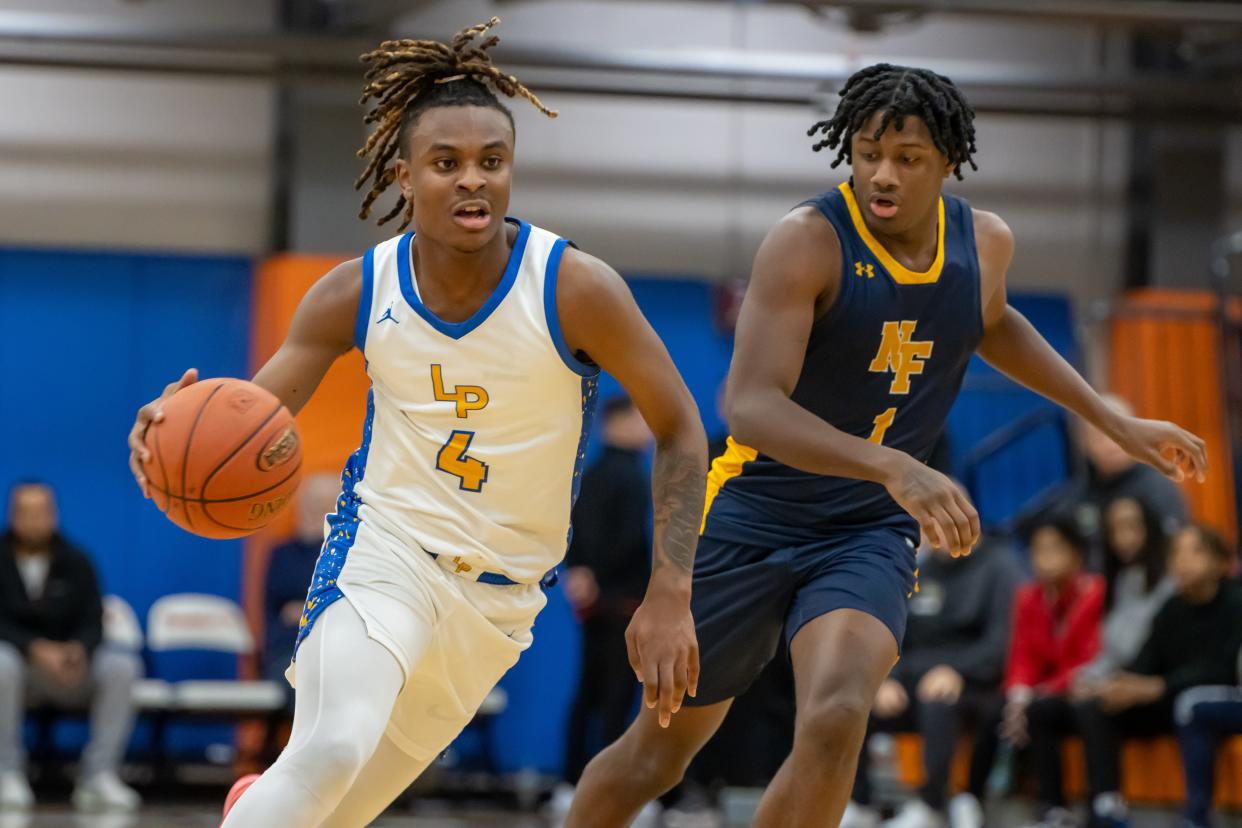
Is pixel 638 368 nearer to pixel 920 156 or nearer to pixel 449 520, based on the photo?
pixel 449 520

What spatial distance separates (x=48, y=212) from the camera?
12469 mm

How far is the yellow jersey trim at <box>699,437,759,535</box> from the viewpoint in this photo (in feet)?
15.9

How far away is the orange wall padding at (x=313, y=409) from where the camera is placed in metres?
11.9

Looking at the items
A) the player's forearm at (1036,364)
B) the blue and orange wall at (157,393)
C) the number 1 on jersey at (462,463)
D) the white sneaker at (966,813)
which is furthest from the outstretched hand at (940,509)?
the blue and orange wall at (157,393)

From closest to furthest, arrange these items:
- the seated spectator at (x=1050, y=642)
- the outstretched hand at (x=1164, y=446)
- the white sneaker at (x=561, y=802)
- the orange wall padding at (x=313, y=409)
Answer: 1. the outstretched hand at (x=1164, y=446)
2. the seated spectator at (x=1050, y=642)
3. the white sneaker at (x=561, y=802)
4. the orange wall padding at (x=313, y=409)

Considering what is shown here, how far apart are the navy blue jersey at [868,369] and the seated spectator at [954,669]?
15.7 ft

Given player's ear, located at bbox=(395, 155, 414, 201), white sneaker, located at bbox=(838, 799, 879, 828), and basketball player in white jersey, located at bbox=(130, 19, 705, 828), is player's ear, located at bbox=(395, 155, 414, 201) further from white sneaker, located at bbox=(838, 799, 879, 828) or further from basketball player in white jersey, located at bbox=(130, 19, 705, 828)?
white sneaker, located at bbox=(838, 799, 879, 828)

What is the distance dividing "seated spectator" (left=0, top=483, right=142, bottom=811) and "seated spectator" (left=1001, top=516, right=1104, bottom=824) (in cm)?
476

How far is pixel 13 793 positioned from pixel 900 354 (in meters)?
6.74

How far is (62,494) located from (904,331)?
344 inches

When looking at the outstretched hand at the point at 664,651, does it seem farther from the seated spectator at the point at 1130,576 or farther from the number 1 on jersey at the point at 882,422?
the seated spectator at the point at 1130,576

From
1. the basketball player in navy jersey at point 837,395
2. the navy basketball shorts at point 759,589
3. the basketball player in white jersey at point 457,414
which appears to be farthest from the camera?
the navy basketball shorts at point 759,589

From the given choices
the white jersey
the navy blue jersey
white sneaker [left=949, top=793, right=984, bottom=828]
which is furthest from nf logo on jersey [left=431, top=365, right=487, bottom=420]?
white sneaker [left=949, top=793, right=984, bottom=828]

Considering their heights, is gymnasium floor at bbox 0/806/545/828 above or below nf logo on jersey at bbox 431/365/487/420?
below
